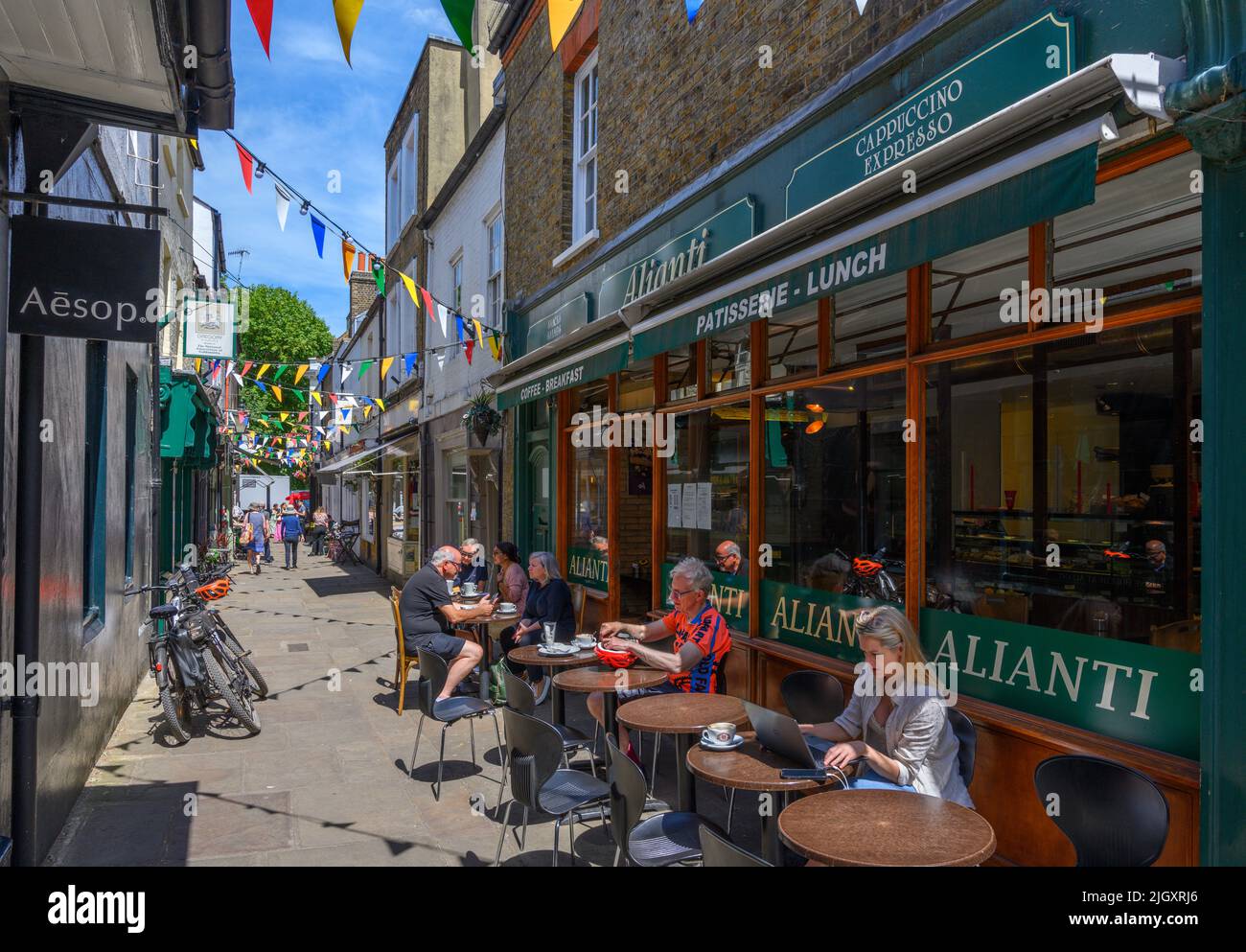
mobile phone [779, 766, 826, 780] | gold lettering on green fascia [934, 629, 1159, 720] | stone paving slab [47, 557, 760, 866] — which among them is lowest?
stone paving slab [47, 557, 760, 866]

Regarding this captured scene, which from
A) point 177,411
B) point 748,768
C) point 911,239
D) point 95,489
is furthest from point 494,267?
point 748,768

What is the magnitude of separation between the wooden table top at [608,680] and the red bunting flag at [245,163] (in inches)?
190

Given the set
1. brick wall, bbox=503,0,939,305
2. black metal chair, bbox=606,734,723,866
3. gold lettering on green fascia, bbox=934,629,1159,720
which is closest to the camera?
black metal chair, bbox=606,734,723,866

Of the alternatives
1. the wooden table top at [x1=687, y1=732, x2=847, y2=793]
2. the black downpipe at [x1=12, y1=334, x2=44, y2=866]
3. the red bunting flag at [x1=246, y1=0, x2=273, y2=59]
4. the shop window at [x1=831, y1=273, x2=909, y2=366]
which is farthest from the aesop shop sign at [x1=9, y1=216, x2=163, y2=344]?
the shop window at [x1=831, y1=273, x2=909, y2=366]

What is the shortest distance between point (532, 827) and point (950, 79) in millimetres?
4810

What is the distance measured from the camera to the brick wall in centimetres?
540

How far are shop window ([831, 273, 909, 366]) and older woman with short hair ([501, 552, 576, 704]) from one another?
307 centimetres

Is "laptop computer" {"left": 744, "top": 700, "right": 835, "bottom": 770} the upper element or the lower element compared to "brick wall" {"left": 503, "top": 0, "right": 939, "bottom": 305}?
lower

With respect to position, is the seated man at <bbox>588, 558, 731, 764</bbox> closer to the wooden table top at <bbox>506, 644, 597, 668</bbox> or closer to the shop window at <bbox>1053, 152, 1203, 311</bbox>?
the wooden table top at <bbox>506, 644, 597, 668</bbox>

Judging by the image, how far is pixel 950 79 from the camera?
4.22 metres

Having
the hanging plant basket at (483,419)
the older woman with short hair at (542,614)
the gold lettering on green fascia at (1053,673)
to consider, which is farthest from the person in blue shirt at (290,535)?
the gold lettering on green fascia at (1053,673)

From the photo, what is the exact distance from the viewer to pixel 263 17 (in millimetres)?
3002

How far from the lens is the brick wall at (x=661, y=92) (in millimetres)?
5402

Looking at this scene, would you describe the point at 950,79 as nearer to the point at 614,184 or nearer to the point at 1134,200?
the point at 1134,200
